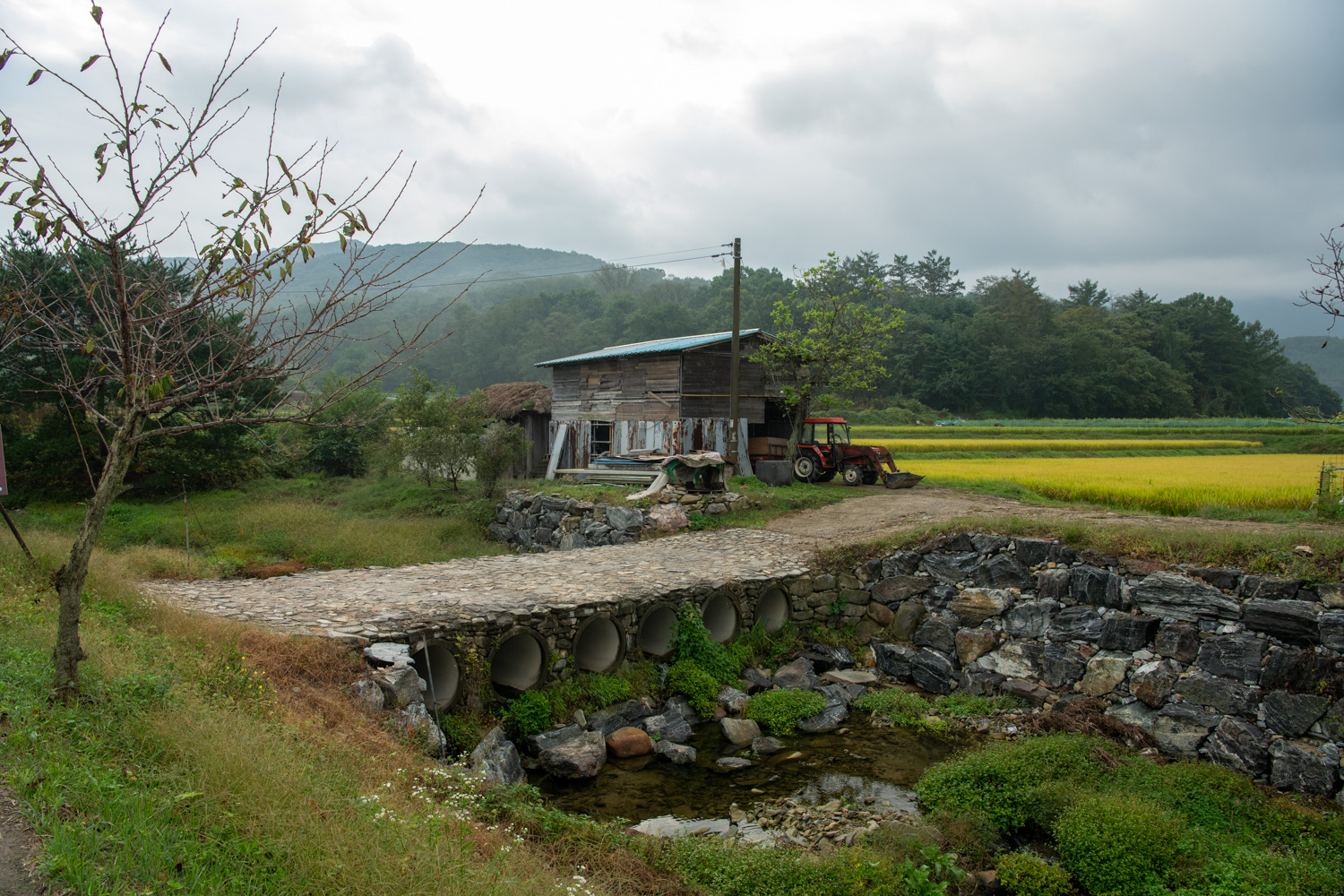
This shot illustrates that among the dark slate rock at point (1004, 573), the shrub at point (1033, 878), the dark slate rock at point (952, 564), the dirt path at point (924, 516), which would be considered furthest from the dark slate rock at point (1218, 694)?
the shrub at point (1033, 878)

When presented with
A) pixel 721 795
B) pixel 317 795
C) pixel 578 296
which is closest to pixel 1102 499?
pixel 721 795

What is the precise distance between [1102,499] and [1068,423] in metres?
29.8

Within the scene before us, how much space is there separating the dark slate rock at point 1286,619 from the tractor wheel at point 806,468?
39.6ft

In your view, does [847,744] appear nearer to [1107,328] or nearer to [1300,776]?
[1300,776]

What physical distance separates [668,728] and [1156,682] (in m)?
6.47

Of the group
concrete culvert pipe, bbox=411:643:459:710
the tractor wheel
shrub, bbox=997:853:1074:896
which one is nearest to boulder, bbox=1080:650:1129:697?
shrub, bbox=997:853:1074:896

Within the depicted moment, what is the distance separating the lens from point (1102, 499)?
15109mm

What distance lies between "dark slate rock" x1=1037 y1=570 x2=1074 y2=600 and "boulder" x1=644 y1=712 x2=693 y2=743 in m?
5.96

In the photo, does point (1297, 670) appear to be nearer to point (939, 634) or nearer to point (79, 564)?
point (939, 634)

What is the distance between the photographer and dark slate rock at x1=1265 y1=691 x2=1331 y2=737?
27.7ft

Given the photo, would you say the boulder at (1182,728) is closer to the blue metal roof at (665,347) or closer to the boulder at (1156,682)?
the boulder at (1156,682)

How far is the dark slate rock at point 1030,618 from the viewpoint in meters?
11.1

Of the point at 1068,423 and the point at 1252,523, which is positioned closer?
the point at 1252,523

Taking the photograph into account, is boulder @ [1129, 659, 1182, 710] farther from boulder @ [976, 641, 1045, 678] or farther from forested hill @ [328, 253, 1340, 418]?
forested hill @ [328, 253, 1340, 418]
